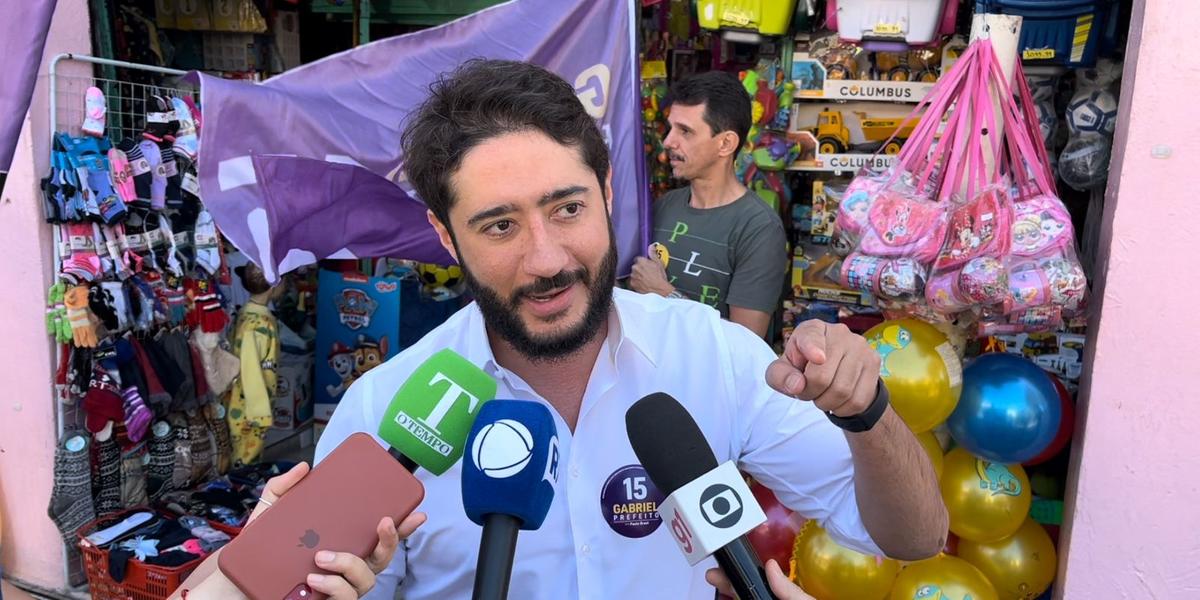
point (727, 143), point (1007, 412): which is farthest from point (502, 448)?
point (727, 143)

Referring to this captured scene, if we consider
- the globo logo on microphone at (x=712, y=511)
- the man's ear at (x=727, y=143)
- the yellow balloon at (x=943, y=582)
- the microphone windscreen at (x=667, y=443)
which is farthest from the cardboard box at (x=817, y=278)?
the globo logo on microphone at (x=712, y=511)

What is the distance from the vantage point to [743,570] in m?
0.94

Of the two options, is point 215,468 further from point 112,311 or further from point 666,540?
point 666,540

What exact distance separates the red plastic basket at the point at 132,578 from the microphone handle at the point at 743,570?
298 cm

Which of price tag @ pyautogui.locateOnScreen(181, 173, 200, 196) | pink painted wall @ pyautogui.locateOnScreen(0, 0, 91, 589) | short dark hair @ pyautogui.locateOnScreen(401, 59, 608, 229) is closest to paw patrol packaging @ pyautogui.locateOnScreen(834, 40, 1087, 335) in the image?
short dark hair @ pyautogui.locateOnScreen(401, 59, 608, 229)

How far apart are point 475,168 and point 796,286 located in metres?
2.70

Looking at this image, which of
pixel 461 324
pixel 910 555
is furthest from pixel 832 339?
pixel 461 324

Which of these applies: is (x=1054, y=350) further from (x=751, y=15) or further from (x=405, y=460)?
(x=405, y=460)

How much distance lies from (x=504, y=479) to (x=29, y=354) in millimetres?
3322

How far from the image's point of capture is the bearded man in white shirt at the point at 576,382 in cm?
134

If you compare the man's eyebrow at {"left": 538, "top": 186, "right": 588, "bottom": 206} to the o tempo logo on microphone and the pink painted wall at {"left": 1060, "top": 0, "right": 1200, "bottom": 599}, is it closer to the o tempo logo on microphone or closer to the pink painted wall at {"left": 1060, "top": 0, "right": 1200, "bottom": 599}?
the o tempo logo on microphone

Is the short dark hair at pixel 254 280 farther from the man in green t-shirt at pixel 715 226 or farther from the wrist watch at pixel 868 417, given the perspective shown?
the wrist watch at pixel 868 417

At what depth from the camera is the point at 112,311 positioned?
10.8 ft

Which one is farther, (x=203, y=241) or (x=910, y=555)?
(x=203, y=241)
